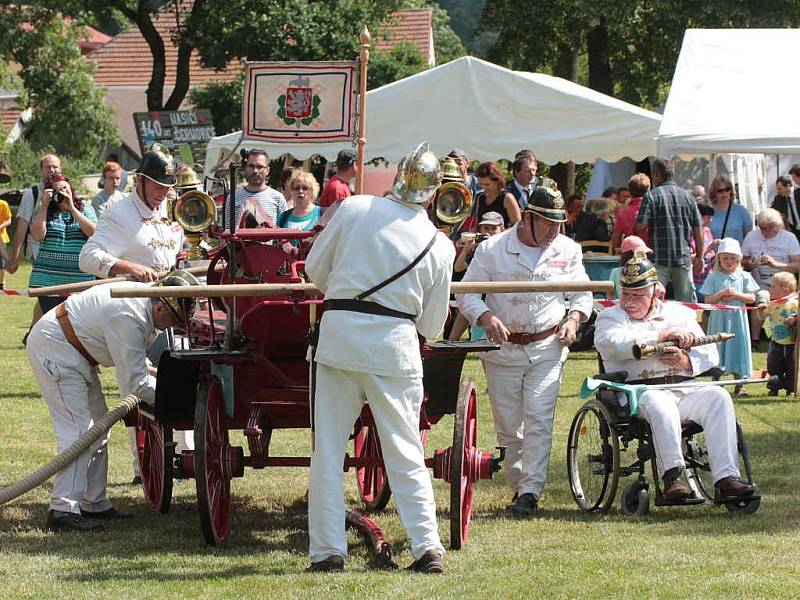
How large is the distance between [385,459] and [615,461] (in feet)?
6.17

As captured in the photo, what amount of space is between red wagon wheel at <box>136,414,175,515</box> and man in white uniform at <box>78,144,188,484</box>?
44 cm

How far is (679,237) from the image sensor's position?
1417 centimetres

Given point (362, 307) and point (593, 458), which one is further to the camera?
point (593, 458)

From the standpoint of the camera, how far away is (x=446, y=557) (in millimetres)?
6746

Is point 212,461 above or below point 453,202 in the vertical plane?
below

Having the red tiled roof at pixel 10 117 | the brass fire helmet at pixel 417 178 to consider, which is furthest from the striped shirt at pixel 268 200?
the red tiled roof at pixel 10 117

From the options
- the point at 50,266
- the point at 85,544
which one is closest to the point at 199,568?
the point at 85,544

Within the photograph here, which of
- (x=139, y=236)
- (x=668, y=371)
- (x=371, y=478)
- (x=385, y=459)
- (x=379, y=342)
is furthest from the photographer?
(x=371, y=478)

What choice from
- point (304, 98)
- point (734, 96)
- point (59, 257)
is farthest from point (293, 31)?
point (304, 98)

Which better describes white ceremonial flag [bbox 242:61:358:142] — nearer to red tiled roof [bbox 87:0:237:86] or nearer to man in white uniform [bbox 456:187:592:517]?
man in white uniform [bbox 456:187:592:517]

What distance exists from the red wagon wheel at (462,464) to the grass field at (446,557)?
12 cm

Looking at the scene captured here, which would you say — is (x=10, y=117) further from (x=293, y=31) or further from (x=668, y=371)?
(x=668, y=371)

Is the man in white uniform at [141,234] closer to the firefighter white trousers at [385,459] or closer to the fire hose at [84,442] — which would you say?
the fire hose at [84,442]

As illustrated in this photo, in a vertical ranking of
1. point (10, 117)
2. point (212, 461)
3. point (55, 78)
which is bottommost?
point (212, 461)
